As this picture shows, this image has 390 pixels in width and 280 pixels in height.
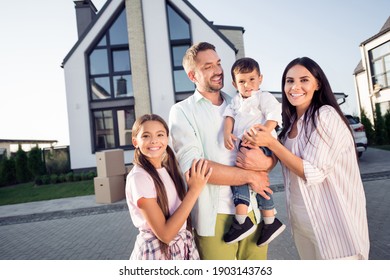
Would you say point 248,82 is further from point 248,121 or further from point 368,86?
point 368,86

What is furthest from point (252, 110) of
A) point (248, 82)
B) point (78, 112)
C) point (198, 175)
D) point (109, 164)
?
point (78, 112)

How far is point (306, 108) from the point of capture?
138 cm

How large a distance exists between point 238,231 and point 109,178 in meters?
5.13

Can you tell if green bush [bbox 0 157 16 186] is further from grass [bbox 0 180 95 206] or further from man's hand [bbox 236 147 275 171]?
man's hand [bbox 236 147 275 171]

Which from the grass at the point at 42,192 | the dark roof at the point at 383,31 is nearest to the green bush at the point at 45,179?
the grass at the point at 42,192

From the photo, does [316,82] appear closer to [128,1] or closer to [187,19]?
[187,19]

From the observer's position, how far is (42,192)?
26.8ft

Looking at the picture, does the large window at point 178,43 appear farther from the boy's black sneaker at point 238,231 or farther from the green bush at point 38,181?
the boy's black sneaker at point 238,231

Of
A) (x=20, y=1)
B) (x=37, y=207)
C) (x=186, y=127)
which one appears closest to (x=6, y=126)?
(x=20, y=1)

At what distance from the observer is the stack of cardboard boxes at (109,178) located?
591cm

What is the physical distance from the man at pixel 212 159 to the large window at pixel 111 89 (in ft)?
29.9
